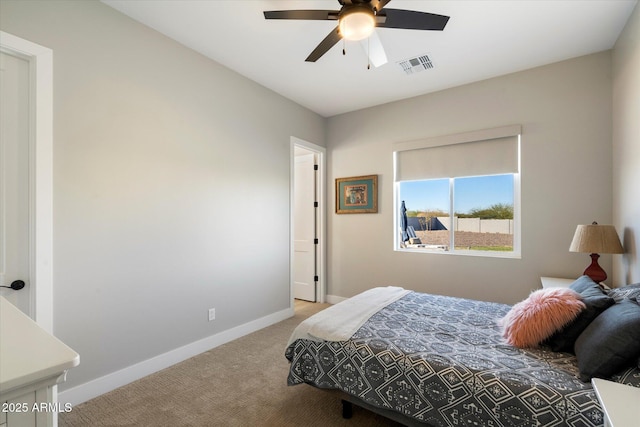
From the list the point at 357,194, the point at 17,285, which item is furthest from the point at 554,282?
the point at 17,285

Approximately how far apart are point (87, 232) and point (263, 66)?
2.25m

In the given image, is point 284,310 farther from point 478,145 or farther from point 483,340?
point 478,145

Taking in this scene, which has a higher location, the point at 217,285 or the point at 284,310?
the point at 217,285

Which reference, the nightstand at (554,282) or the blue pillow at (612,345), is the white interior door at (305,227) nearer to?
the nightstand at (554,282)

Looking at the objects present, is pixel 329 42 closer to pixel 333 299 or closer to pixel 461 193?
pixel 461 193

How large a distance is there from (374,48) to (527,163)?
6.95 feet

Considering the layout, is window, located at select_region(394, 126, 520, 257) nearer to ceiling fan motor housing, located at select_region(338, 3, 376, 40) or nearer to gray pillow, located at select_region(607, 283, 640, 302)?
gray pillow, located at select_region(607, 283, 640, 302)

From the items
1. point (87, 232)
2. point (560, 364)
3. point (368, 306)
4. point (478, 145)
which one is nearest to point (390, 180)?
point (478, 145)

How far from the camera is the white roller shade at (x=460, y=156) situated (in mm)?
3252

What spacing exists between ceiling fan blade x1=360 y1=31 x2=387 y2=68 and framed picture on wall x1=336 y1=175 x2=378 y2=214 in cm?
190

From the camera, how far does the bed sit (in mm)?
1277

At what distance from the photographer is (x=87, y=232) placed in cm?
212

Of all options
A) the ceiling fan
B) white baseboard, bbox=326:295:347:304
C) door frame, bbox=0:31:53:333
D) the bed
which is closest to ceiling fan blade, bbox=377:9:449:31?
the ceiling fan

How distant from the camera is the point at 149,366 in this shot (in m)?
2.46
